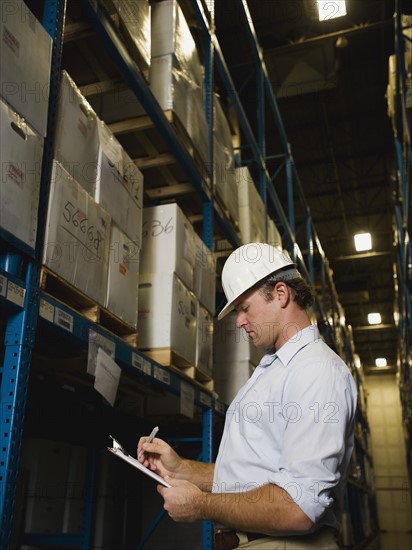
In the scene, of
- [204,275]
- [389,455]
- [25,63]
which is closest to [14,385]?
[25,63]

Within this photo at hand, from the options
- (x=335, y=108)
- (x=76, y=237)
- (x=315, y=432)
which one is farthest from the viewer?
(x=335, y=108)

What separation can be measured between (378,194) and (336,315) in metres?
3.85

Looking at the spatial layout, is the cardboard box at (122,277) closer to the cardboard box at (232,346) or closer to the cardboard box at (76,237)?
the cardboard box at (76,237)

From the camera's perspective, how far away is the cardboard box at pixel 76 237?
8.18 ft

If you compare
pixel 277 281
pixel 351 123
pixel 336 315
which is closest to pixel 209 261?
pixel 277 281

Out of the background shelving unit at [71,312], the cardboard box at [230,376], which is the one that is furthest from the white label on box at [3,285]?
the cardboard box at [230,376]

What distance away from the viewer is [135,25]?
142 inches

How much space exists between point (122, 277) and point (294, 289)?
1.18m

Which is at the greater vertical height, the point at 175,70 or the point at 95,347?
the point at 175,70

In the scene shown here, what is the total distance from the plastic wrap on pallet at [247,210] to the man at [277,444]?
3.91 metres

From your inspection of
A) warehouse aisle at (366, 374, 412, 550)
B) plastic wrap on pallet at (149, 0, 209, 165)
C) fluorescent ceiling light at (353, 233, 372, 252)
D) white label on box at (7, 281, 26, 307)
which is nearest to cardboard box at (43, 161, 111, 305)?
white label on box at (7, 281, 26, 307)

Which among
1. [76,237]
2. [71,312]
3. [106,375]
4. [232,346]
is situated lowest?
[106,375]

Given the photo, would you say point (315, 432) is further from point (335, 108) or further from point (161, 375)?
point (335, 108)

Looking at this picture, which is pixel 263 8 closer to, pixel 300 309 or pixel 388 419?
pixel 300 309
